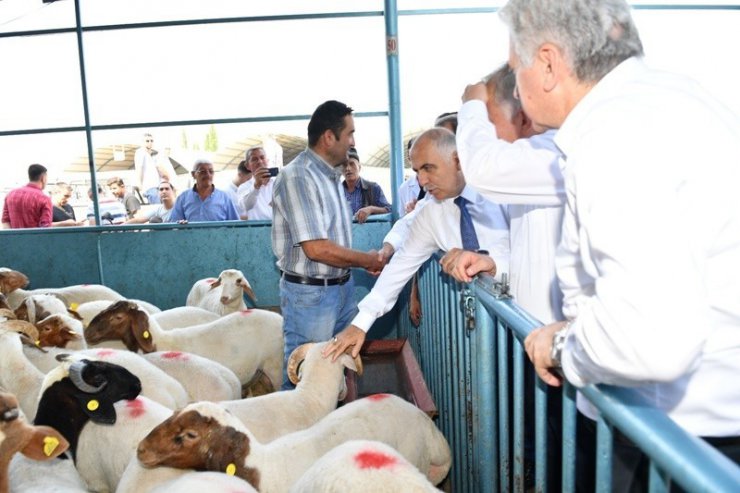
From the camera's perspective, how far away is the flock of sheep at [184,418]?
2705 millimetres

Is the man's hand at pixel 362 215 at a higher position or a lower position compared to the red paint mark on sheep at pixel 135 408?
higher

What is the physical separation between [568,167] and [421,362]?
3418 millimetres

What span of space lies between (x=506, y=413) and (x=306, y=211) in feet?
7.09

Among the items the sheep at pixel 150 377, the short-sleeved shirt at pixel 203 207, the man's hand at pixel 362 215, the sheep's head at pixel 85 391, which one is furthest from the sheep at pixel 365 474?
the short-sleeved shirt at pixel 203 207

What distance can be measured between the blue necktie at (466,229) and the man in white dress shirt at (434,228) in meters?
0.02

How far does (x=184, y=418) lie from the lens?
2840 millimetres

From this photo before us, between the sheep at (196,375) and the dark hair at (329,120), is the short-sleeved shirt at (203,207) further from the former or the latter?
the dark hair at (329,120)

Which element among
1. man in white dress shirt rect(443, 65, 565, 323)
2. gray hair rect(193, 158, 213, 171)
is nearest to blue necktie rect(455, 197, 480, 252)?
man in white dress shirt rect(443, 65, 565, 323)

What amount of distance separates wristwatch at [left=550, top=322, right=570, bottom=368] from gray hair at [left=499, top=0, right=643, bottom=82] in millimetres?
527

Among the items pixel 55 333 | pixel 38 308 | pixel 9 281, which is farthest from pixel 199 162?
pixel 55 333

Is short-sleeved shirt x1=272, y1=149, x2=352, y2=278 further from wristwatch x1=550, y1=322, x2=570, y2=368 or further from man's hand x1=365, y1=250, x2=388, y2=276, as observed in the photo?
wristwatch x1=550, y1=322, x2=570, y2=368

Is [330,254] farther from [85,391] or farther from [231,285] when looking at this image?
[231,285]

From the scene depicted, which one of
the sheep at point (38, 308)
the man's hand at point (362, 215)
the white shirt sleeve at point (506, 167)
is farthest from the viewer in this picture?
the man's hand at point (362, 215)

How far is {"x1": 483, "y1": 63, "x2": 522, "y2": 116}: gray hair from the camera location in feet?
7.68
